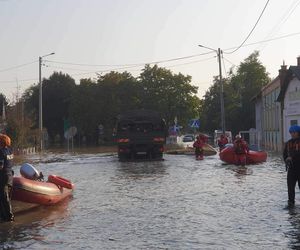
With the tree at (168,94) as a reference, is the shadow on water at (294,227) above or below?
below

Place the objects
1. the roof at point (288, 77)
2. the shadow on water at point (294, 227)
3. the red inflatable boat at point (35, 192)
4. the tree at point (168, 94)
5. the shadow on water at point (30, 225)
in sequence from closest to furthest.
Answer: the shadow on water at point (294, 227), the shadow on water at point (30, 225), the red inflatable boat at point (35, 192), the roof at point (288, 77), the tree at point (168, 94)

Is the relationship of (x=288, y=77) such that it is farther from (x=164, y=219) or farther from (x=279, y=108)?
(x=164, y=219)

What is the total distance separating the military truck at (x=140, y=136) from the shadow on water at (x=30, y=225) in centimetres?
1924

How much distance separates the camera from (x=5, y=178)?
11211 millimetres

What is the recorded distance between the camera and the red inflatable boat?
12469 mm

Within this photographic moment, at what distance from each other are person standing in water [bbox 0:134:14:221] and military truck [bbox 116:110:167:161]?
71.8ft

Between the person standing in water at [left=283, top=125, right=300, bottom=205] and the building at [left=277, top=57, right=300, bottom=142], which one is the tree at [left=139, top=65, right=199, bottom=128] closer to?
the building at [left=277, top=57, right=300, bottom=142]

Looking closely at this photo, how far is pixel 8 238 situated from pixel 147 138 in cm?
2390

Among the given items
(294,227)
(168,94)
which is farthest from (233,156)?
(168,94)

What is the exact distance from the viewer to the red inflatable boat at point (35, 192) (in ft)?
40.9

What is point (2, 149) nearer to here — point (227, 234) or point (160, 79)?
point (227, 234)

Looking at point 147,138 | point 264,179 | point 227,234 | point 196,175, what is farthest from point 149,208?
point 147,138

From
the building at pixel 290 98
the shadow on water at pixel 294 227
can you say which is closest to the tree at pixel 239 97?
the building at pixel 290 98

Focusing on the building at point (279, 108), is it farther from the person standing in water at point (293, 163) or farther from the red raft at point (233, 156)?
the person standing in water at point (293, 163)
